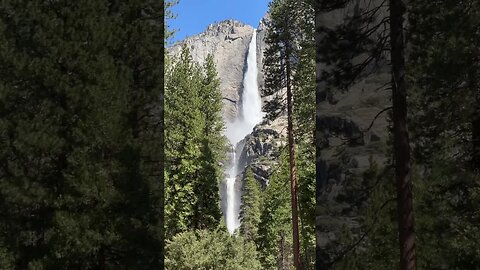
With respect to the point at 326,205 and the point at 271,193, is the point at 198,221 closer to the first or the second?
the point at 271,193

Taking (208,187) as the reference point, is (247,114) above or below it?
above

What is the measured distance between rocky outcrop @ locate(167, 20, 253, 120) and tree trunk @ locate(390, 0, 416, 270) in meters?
118

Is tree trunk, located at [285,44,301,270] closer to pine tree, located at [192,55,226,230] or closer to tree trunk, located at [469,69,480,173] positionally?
pine tree, located at [192,55,226,230]

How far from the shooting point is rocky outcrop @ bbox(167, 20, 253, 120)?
138 m

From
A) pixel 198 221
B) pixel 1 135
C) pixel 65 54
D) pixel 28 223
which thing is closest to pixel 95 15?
pixel 65 54

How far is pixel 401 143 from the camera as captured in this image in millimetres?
4840

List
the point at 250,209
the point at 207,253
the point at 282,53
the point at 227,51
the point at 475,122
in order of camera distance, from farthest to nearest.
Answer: the point at 227,51
the point at 250,209
the point at 282,53
the point at 207,253
the point at 475,122

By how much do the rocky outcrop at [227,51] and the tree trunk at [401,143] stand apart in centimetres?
11834

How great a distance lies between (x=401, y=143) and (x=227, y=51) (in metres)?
156

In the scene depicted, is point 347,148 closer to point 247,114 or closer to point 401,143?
point 401,143

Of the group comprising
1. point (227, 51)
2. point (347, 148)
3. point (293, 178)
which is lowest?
point (293, 178)

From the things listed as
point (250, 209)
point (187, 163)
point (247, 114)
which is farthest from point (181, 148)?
point (247, 114)

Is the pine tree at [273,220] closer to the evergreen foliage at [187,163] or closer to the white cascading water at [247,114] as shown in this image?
the evergreen foliage at [187,163]

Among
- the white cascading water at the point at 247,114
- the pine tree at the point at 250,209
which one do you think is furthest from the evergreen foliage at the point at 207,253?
the white cascading water at the point at 247,114
